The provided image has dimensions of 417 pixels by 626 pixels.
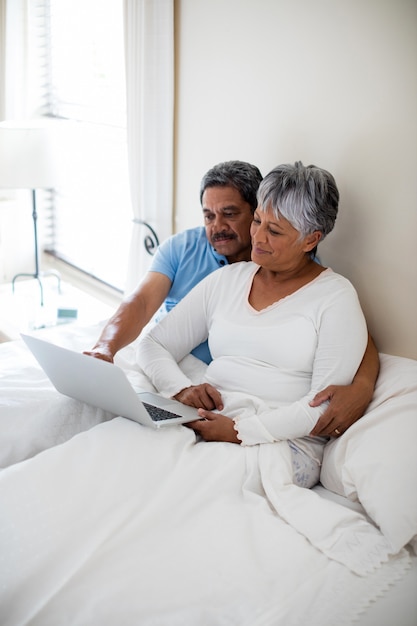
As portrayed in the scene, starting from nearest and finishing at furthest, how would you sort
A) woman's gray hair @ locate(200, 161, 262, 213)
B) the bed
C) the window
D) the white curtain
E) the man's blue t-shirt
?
the bed → woman's gray hair @ locate(200, 161, 262, 213) → the man's blue t-shirt → the white curtain → the window

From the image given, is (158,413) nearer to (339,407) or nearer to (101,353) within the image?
(101,353)

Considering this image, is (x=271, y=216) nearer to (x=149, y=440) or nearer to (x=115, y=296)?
(x=149, y=440)

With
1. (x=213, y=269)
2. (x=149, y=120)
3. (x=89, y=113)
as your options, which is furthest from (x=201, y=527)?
(x=89, y=113)

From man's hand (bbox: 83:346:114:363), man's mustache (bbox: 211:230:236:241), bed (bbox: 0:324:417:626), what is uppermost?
man's mustache (bbox: 211:230:236:241)

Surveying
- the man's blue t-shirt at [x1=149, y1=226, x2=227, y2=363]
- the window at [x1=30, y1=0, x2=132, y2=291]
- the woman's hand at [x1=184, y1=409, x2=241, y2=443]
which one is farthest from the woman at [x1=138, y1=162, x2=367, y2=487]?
the window at [x1=30, y1=0, x2=132, y2=291]

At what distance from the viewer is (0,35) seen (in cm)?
324

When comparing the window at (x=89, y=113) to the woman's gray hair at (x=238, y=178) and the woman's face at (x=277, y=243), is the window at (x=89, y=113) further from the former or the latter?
the woman's face at (x=277, y=243)

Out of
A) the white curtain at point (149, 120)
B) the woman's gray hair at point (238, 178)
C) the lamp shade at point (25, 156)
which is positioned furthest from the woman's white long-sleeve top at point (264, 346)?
the lamp shade at point (25, 156)

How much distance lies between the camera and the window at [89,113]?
2.95 meters

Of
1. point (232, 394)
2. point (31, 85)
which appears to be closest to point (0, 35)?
point (31, 85)

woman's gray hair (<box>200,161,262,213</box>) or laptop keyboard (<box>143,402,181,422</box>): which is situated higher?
woman's gray hair (<box>200,161,262,213</box>)

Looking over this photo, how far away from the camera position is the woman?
5.24 feet

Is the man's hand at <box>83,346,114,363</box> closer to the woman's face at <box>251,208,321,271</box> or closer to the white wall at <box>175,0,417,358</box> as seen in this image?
the woman's face at <box>251,208,321,271</box>

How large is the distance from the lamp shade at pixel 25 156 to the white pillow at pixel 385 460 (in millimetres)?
1623
